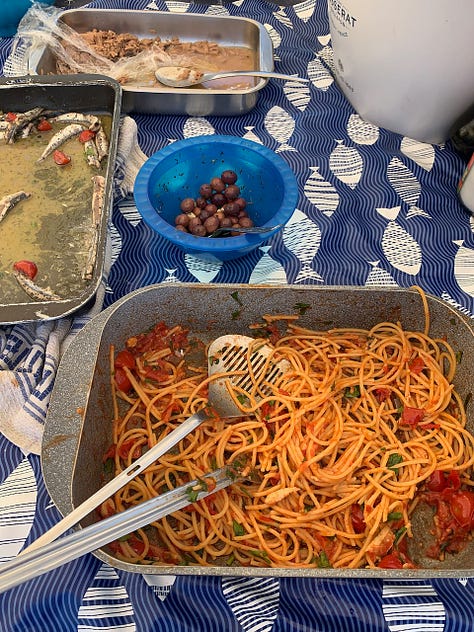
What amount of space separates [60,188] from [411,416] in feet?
4.69

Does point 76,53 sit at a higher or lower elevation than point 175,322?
higher

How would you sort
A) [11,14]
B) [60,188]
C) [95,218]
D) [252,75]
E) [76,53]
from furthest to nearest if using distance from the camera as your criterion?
[11,14], [76,53], [252,75], [60,188], [95,218]

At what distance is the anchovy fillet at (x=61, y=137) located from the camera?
76.3 inches

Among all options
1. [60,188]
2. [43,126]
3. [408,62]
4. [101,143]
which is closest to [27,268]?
[60,188]

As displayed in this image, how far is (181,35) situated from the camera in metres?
2.50

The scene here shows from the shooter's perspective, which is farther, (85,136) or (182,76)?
(182,76)

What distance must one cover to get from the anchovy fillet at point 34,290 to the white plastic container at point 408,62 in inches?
55.8

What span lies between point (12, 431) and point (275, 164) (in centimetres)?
111

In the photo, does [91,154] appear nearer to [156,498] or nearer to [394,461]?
[156,498]

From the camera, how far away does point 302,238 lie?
5.83 ft

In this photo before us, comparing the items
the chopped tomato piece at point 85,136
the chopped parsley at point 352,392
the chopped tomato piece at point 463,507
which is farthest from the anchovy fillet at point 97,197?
the chopped tomato piece at point 463,507

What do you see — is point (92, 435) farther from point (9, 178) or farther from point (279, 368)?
point (9, 178)

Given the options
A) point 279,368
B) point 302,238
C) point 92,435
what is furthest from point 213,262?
point 92,435

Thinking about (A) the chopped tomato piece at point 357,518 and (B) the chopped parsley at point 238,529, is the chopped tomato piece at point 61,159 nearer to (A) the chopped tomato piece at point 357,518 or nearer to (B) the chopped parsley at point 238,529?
(B) the chopped parsley at point 238,529
